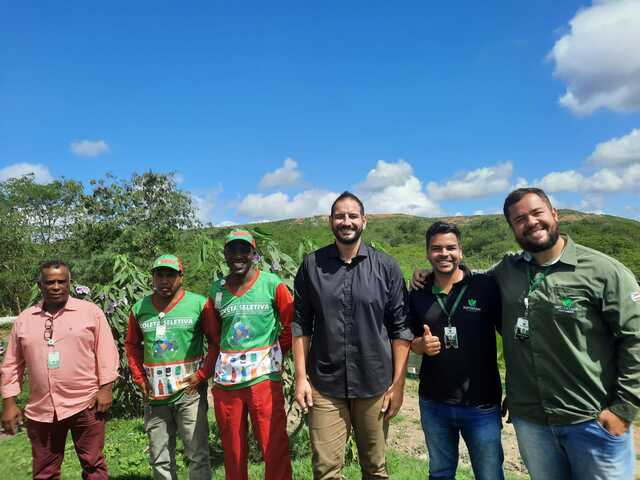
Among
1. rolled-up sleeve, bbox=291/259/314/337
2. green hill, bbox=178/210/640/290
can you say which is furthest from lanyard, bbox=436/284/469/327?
green hill, bbox=178/210/640/290

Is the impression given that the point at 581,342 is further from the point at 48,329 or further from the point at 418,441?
the point at 418,441

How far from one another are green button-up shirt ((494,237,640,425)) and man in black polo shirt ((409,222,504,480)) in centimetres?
22

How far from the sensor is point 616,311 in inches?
71.3

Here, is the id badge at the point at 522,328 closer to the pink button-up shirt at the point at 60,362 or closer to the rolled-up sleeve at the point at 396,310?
the rolled-up sleeve at the point at 396,310

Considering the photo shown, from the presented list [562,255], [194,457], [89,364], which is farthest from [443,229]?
[89,364]

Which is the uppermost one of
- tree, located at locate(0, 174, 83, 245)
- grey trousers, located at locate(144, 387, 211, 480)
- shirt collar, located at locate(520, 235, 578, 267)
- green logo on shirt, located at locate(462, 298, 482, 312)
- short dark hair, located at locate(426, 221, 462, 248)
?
tree, located at locate(0, 174, 83, 245)

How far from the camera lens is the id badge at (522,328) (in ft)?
6.55

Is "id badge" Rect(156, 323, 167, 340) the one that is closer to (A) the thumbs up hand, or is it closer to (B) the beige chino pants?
(B) the beige chino pants

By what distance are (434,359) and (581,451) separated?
0.72 m

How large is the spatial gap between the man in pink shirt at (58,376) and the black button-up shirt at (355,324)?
→ 4.52 feet

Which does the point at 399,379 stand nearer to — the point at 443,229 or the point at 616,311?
the point at 443,229

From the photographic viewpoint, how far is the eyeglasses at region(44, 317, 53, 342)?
8.62 feet

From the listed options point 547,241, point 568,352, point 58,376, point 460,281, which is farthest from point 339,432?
point 58,376

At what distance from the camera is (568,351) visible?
1884mm
